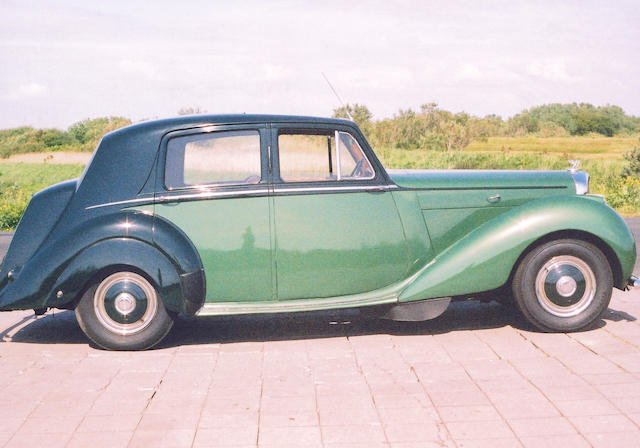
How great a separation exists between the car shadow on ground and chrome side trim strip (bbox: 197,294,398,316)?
399 mm

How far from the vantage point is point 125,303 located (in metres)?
5.31

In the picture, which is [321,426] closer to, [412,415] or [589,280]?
[412,415]

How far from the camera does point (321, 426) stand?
12.5 feet

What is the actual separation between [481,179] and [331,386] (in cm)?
226

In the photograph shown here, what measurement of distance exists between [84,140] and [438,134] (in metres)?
25.7

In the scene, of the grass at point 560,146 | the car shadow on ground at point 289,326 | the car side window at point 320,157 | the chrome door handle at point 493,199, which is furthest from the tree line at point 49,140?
the chrome door handle at point 493,199

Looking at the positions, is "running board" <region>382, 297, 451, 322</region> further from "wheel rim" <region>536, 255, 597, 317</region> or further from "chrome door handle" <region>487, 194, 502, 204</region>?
"chrome door handle" <region>487, 194, 502, 204</region>

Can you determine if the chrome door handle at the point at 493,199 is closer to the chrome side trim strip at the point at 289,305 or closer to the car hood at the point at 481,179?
the car hood at the point at 481,179

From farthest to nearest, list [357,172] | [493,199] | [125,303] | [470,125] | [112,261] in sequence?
1. [470,125]
2. [493,199]
3. [357,172]
4. [125,303]
5. [112,261]

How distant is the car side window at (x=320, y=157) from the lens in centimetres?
552

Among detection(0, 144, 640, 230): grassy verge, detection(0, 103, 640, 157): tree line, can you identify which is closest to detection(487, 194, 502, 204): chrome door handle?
detection(0, 144, 640, 230): grassy verge

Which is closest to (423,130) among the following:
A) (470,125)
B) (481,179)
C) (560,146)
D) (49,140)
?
(470,125)

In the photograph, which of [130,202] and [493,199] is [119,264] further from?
[493,199]

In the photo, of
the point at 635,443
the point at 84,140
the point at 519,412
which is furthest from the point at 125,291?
the point at 84,140
